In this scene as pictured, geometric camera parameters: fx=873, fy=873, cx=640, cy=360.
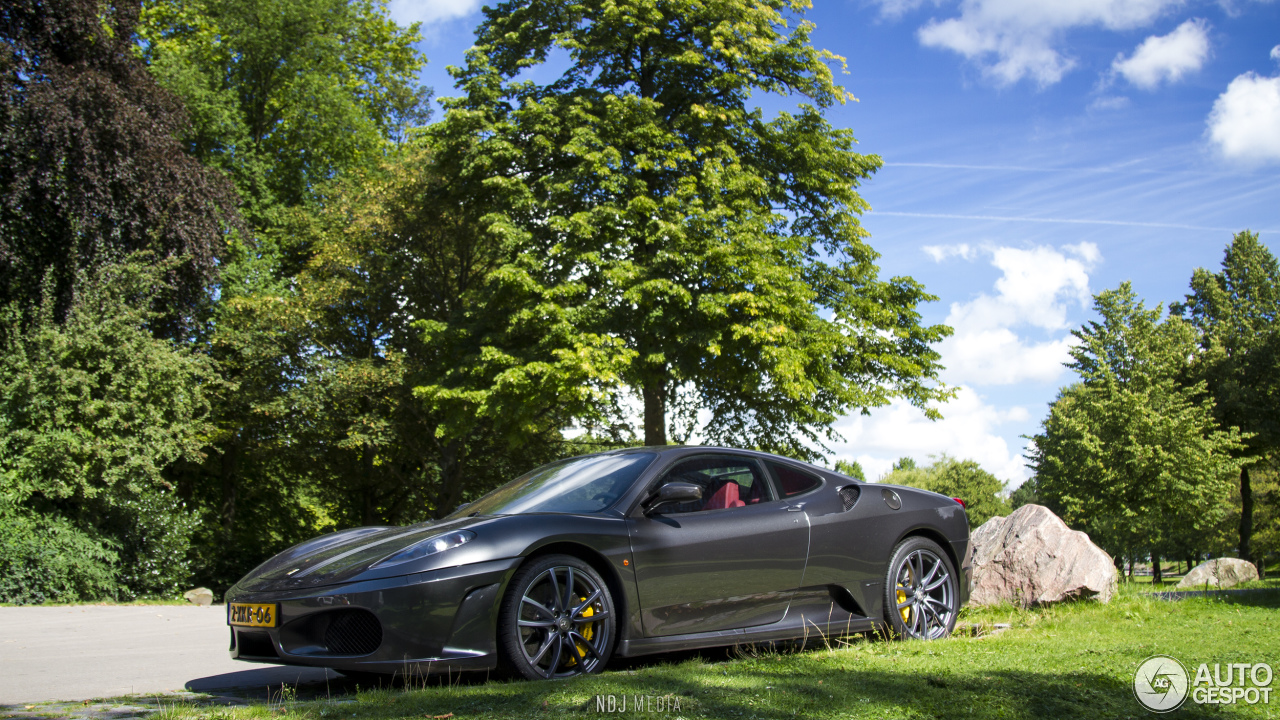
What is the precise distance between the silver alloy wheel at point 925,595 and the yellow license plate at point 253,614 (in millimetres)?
4017

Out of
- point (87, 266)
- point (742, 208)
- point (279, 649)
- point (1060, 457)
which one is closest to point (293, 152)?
point (87, 266)

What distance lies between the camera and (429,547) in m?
4.55

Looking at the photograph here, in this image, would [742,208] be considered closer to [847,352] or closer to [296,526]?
[847,352]

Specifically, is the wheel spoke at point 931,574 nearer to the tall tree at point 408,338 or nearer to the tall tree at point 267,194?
the tall tree at point 408,338

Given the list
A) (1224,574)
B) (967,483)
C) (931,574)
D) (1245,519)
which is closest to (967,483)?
(967,483)

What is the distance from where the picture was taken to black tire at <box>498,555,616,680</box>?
4.54 meters

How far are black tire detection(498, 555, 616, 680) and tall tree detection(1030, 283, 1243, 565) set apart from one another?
30485 millimetres

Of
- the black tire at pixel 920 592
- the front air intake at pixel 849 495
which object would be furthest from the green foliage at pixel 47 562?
the black tire at pixel 920 592

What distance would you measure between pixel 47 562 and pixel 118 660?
9332 mm

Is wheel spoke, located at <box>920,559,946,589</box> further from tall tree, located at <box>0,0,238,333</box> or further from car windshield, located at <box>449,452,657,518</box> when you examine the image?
tall tree, located at <box>0,0,238,333</box>

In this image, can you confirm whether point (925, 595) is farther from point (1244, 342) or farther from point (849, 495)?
point (1244, 342)

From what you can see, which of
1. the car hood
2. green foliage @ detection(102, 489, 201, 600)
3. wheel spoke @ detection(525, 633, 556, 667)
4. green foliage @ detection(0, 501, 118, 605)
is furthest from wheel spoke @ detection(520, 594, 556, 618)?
green foliage @ detection(102, 489, 201, 600)

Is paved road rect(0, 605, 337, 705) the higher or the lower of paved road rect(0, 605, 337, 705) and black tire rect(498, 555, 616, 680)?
the lower

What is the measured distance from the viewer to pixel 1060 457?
114 ft
